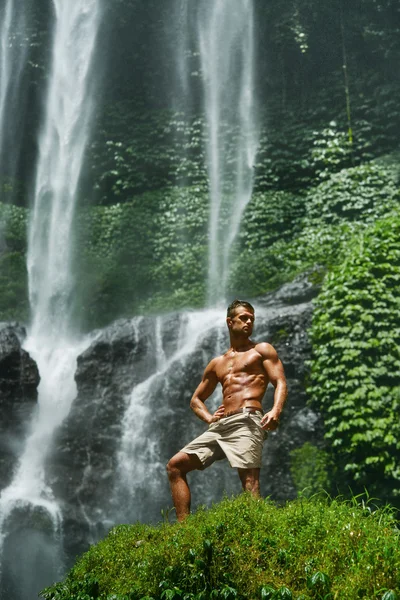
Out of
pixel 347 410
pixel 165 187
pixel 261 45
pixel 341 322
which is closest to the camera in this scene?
pixel 347 410

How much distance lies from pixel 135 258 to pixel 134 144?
3.40 metres

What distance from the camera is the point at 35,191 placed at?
18.4 meters

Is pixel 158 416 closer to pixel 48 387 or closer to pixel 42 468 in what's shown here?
pixel 42 468

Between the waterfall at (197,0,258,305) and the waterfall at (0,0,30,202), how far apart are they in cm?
507

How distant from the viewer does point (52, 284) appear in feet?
54.6

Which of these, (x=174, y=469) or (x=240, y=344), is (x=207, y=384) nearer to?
(x=240, y=344)

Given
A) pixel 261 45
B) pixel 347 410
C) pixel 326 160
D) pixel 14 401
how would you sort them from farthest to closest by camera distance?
pixel 261 45, pixel 326 160, pixel 14 401, pixel 347 410

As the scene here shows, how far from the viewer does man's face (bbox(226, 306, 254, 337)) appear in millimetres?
5602

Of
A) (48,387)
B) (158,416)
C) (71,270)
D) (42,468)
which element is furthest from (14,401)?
(71,270)

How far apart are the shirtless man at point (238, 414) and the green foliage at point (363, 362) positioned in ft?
14.7

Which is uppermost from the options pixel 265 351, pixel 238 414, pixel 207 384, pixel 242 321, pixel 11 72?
pixel 11 72

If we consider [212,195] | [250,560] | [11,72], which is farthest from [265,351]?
[11,72]

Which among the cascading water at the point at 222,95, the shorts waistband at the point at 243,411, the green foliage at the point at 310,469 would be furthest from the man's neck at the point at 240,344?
the cascading water at the point at 222,95

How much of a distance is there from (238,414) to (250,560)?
1.41 metres
